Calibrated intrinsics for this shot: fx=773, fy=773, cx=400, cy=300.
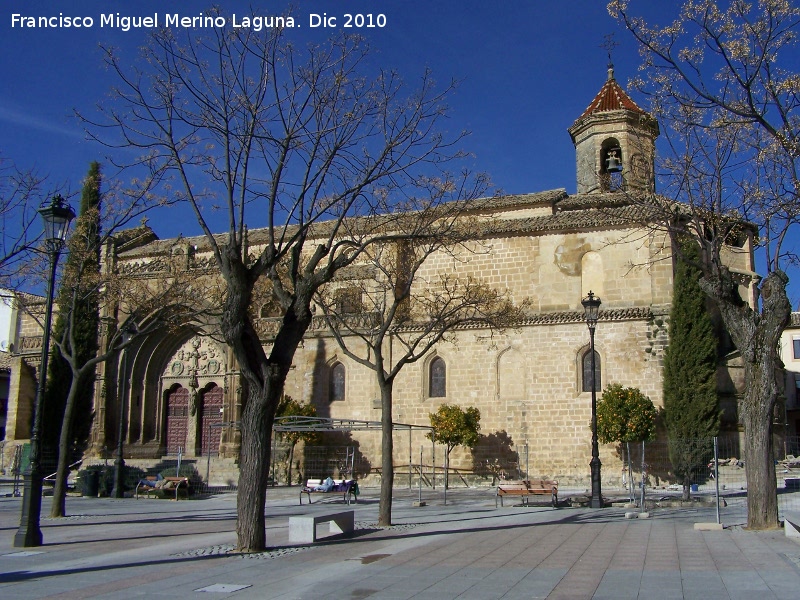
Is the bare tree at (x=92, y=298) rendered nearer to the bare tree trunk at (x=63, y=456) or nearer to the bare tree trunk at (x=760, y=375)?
the bare tree trunk at (x=63, y=456)

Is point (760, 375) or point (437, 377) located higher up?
point (437, 377)

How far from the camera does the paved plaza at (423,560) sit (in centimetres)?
823

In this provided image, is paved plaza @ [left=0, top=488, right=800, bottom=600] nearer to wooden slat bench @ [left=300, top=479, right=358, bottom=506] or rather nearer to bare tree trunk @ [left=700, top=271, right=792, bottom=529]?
bare tree trunk @ [left=700, top=271, right=792, bottom=529]

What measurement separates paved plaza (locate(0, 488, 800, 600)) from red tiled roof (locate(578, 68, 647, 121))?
19.4 meters

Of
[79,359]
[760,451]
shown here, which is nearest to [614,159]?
[760,451]

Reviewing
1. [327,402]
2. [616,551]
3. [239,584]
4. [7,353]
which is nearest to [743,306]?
[616,551]

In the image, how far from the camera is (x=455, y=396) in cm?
2905

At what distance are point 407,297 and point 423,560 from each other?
47.1 feet

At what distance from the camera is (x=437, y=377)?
29.8 meters

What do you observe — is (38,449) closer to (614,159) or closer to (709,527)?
(709,527)

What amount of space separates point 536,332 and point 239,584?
20.8m

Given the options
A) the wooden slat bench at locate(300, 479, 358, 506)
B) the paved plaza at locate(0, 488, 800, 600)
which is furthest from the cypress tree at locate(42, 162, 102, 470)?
the paved plaza at locate(0, 488, 800, 600)

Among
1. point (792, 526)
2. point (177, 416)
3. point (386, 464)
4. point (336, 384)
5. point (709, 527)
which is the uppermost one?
point (336, 384)

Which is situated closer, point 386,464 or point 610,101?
point 386,464
